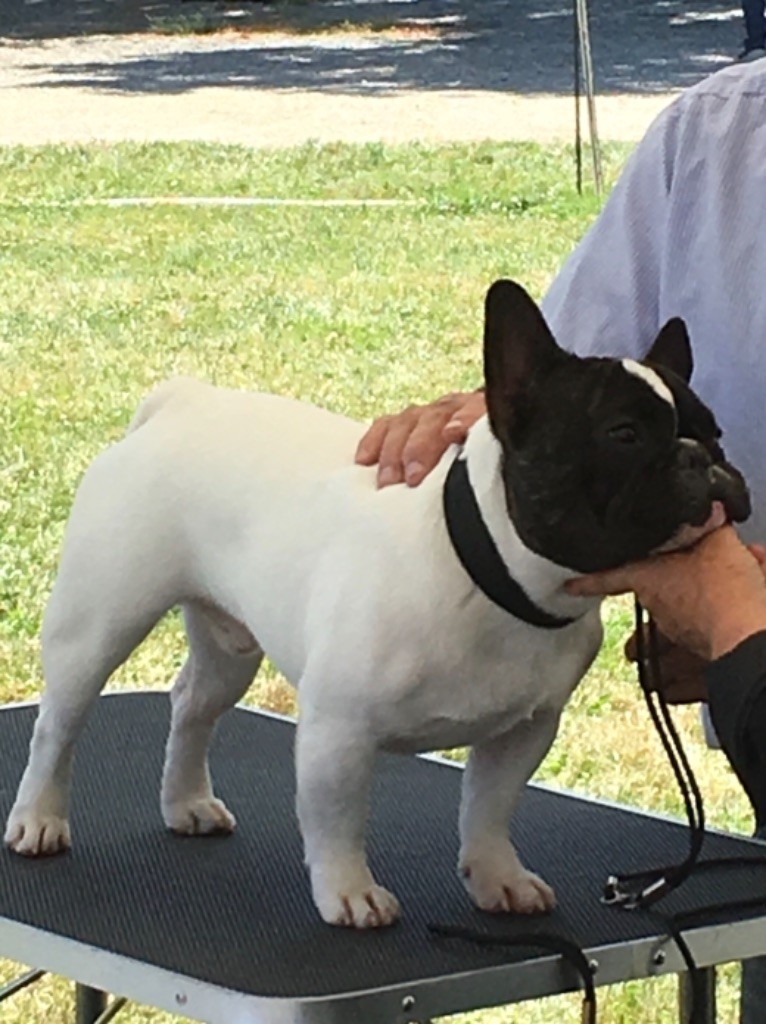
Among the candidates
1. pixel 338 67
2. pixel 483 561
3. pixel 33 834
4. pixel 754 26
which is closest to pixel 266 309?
pixel 33 834

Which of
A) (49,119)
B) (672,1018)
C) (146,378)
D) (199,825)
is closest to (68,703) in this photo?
(199,825)

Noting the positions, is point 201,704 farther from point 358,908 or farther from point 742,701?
point 742,701

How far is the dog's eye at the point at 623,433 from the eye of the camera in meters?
1.12

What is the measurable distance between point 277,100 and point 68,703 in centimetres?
776

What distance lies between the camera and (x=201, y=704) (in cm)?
151

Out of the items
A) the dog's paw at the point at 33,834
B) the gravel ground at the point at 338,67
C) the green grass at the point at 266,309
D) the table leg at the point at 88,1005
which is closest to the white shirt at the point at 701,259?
the dog's paw at the point at 33,834

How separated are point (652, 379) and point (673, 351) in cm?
10

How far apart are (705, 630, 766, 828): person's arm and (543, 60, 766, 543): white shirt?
0.35 m

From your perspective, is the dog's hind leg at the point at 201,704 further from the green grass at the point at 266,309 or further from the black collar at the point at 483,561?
the green grass at the point at 266,309

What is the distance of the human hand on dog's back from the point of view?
1302mm

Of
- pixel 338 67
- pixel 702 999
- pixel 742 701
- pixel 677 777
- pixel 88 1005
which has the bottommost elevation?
pixel 338 67

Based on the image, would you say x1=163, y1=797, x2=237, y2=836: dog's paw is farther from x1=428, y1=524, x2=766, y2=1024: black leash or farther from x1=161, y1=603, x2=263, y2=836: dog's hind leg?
x1=428, y1=524, x2=766, y2=1024: black leash

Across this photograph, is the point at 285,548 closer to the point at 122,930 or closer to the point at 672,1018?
the point at 122,930

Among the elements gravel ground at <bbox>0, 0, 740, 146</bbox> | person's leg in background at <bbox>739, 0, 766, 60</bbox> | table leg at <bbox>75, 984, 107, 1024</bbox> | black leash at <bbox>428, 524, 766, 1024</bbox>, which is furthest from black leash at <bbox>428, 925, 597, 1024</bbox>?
person's leg in background at <bbox>739, 0, 766, 60</bbox>
